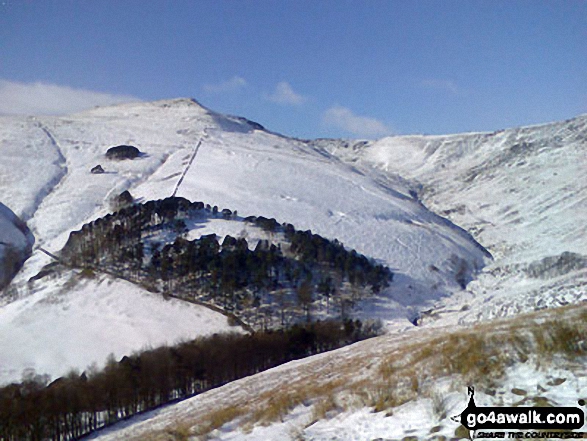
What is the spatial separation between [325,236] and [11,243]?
44930 mm

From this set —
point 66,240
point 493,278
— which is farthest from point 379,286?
point 66,240

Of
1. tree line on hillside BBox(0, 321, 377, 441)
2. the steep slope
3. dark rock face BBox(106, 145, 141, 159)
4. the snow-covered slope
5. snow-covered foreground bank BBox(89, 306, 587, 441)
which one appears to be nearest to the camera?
snow-covered foreground bank BBox(89, 306, 587, 441)

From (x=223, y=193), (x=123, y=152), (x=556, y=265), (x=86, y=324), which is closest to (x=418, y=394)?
(x=86, y=324)

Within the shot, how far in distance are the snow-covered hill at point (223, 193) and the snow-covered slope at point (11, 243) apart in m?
1.57

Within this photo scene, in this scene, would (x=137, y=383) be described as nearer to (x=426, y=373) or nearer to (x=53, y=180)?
(x=426, y=373)

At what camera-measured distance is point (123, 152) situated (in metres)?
109

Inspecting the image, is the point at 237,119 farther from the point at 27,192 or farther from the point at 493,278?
the point at 493,278

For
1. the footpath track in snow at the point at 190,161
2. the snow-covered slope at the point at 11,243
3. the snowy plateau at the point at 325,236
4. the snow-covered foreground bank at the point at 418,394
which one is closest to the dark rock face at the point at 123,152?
the snowy plateau at the point at 325,236

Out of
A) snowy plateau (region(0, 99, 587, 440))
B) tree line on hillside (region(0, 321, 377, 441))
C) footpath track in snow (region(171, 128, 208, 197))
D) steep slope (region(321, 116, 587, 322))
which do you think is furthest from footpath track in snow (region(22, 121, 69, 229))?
steep slope (region(321, 116, 587, 322))

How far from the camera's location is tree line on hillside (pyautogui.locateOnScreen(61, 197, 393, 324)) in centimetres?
5362

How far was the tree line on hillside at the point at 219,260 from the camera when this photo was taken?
176 ft

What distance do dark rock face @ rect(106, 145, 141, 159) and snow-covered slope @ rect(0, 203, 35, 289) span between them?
3118 centimetres

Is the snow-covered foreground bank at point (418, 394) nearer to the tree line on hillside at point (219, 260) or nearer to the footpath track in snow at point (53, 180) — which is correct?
the tree line on hillside at point (219, 260)

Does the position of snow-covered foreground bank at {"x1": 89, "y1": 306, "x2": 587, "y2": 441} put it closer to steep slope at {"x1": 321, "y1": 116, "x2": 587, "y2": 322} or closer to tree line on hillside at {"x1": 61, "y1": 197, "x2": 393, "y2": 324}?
steep slope at {"x1": 321, "y1": 116, "x2": 587, "y2": 322}
